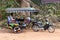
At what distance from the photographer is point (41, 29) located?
13.9 m

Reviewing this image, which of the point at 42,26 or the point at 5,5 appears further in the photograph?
the point at 5,5

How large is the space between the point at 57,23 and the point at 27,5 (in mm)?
2530

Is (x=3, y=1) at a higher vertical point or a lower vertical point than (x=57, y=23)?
higher

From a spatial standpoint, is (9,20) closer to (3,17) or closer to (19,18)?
(19,18)

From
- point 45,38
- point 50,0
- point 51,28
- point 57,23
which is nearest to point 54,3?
point 50,0

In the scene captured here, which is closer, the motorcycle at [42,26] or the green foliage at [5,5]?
the motorcycle at [42,26]

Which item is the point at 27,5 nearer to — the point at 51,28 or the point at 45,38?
the point at 51,28

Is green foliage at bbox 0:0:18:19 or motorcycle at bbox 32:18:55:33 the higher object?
green foliage at bbox 0:0:18:19

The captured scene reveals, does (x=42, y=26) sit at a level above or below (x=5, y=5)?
below

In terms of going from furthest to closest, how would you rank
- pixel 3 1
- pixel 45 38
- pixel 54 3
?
pixel 54 3 < pixel 3 1 < pixel 45 38

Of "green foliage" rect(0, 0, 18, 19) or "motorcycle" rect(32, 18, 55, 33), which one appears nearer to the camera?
"motorcycle" rect(32, 18, 55, 33)

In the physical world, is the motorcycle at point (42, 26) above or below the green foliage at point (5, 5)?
below

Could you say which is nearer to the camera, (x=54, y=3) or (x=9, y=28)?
(x=9, y=28)

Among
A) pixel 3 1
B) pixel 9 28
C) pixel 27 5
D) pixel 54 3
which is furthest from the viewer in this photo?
pixel 54 3
